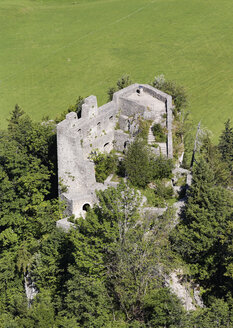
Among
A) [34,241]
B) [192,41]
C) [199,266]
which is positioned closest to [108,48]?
[192,41]

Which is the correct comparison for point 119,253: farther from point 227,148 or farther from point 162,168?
point 227,148

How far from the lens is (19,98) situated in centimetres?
9412

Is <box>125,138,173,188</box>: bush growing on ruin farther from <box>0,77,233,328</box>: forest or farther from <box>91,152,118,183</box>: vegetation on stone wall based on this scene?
<box>91,152,118,183</box>: vegetation on stone wall

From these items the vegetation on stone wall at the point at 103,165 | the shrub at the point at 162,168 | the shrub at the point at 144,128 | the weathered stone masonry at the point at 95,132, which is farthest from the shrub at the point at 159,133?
the vegetation on stone wall at the point at 103,165

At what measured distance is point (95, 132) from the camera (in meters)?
45.8

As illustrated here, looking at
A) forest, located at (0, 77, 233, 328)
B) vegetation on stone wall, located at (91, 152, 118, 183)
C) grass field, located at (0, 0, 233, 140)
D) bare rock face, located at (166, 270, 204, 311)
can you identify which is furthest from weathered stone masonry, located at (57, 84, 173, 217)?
grass field, located at (0, 0, 233, 140)

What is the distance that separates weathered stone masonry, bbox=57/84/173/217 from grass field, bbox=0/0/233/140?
36342 millimetres

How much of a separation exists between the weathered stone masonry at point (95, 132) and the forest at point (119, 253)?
2134 mm

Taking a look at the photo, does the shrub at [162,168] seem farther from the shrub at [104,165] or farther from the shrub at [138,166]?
the shrub at [104,165]

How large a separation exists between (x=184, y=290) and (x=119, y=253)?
24.6 feet

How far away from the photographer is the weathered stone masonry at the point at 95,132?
41.7 metres

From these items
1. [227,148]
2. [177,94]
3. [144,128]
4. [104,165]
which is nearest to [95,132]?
[104,165]

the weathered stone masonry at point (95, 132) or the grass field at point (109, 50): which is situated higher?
the grass field at point (109, 50)

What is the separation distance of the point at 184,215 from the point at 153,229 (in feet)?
16.9
